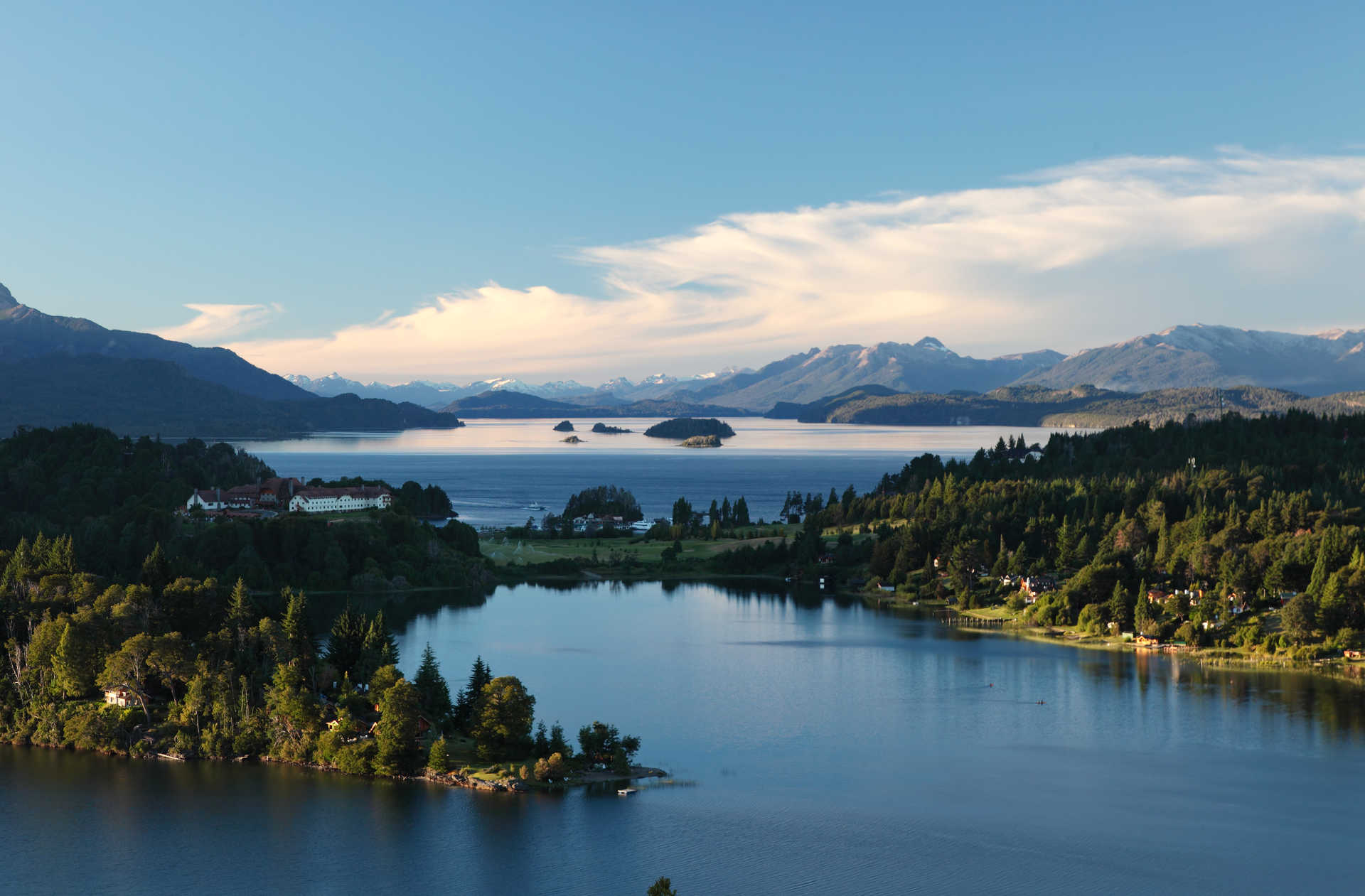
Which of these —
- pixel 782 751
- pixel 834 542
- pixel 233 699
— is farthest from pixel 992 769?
pixel 834 542

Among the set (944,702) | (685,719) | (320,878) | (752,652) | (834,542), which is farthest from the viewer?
(834,542)

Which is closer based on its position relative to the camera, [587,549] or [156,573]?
[156,573]

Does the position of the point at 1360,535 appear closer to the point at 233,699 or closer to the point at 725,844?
the point at 725,844

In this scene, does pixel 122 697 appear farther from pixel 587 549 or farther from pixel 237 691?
pixel 587 549

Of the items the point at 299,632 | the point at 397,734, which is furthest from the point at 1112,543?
the point at 397,734

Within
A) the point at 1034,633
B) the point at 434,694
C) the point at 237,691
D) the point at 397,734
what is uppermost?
the point at 237,691

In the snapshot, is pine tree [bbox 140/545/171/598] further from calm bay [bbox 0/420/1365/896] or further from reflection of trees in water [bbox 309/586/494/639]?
reflection of trees in water [bbox 309/586/494/639]
